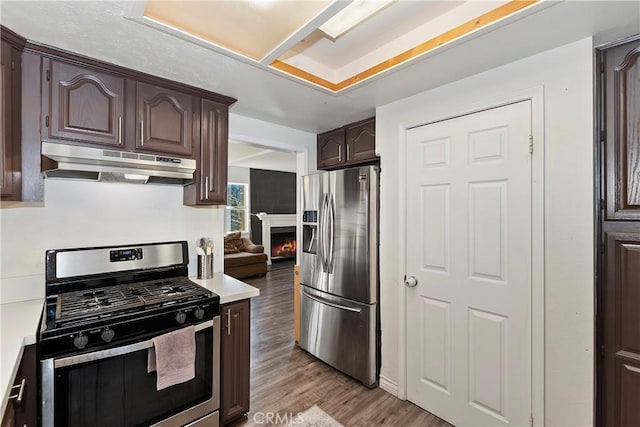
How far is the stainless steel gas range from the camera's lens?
1352mm

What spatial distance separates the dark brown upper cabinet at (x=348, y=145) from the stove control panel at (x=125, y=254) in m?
1.92

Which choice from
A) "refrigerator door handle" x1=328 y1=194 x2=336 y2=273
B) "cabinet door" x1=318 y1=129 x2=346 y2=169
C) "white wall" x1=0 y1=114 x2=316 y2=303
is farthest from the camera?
"cabinet door" x1=318 y1=129 x2=346 y2=169

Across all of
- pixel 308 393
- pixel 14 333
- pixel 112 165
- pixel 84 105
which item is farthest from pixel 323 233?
pixel 14 333

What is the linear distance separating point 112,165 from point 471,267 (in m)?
2.24

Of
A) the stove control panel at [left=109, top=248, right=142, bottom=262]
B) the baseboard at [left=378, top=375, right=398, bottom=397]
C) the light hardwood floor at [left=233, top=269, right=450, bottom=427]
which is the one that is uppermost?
the stove control panel at [left=109, top=248, right=142, bottom=262]

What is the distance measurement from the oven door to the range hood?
966mm

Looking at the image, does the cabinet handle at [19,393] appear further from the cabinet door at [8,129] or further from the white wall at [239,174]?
the white wall at [239,174]

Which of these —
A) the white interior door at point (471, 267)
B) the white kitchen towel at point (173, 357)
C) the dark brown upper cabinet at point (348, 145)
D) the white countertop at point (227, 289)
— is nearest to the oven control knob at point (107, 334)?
the white kitchen towel at point (173, 357)

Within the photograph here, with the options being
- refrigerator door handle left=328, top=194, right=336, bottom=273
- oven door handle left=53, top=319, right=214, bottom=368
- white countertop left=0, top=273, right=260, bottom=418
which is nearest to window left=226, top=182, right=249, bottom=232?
refrigerator door handle left=328, top=194, right=336, bottom=273

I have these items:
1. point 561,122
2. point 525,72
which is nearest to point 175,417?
point 561,122

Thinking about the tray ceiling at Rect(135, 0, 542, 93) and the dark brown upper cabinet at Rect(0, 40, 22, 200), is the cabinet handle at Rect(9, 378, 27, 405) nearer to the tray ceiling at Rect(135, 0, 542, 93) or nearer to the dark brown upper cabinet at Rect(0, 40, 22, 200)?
the dark brown upper cabinet at Rect(0, 40, 22, 200)

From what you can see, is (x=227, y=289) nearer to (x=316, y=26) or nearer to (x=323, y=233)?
(x=323, y=233)

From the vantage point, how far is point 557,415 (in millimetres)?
1572

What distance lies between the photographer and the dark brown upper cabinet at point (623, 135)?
56.7 inches
